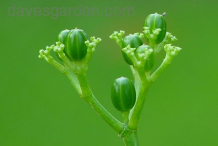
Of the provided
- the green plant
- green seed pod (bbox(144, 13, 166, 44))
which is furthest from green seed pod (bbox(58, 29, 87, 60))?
green seed pod (bbox(144, 13, 166, 44))

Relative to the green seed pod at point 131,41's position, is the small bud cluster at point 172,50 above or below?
below

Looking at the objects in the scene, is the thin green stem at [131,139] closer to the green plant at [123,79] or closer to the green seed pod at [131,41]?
the green plant at [123,79]

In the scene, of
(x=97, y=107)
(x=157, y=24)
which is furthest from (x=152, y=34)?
(x=97, y=107)

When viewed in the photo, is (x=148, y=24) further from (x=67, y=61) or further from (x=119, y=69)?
(x=119, y=69)

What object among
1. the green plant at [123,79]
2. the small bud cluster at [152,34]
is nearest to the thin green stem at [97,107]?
the green plant at [123,79]

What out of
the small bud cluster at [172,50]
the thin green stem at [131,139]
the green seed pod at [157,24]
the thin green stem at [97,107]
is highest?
the green seed pod at [157,24]

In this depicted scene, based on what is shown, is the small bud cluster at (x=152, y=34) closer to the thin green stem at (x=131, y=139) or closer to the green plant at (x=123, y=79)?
the green plant at (x=123, y=79)

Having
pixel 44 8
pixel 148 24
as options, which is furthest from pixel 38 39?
pixel 148 24

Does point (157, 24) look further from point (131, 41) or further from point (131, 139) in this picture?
point (131, 139)

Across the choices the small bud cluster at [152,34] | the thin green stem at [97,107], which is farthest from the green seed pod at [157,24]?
the thin green stem at [97,107]
